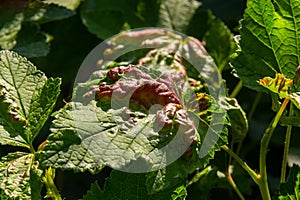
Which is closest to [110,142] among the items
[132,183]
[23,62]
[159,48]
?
[132,183]

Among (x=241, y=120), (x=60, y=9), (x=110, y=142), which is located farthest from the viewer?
(x=60, y=9)

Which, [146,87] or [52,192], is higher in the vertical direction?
[146,87]

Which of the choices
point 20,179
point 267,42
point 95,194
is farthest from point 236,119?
point 20,179

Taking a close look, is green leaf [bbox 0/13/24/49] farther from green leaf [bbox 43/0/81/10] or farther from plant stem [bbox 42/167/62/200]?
plant stem [bbox 42/167/62/200]

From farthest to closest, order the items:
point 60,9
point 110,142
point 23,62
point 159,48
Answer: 1. point 60,9
2. point 159,48
3. point 23,62
4. point 110,142

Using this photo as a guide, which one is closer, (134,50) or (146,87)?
(146,87)

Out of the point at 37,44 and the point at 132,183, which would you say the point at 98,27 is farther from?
the point at 132,183
